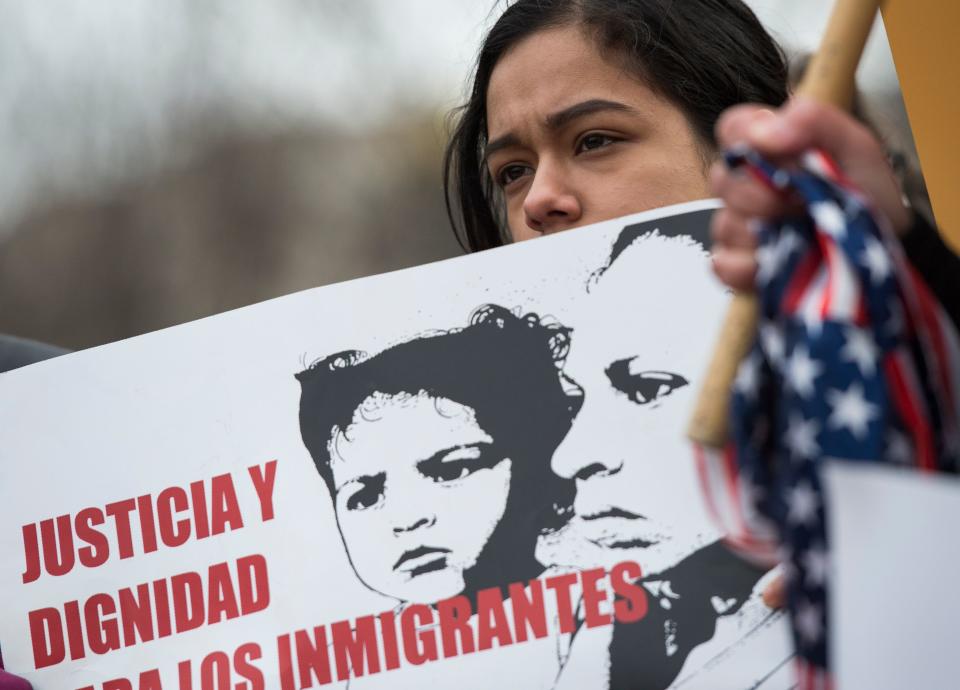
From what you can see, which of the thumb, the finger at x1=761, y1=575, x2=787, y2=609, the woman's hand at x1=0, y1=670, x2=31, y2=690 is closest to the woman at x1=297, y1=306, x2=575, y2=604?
the finger at x1=761, y1=575, x2=787, y2=609

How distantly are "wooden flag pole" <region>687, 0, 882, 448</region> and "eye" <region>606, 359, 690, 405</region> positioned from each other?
45cm

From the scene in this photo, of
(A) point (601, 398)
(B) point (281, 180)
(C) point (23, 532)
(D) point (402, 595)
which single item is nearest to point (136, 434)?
(C) point (23, 532)

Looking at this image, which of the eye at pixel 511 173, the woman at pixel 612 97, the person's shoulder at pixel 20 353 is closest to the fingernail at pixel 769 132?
the woman at pixel 612 97

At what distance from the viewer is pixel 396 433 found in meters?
1.30

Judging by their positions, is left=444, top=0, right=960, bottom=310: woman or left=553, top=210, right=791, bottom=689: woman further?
left=444, top=0, right=960, bottom=310: woman

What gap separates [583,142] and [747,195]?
939 mm

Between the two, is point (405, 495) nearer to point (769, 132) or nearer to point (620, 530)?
point (620, 530)

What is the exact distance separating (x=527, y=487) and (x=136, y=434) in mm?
507

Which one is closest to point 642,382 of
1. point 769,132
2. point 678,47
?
point 769,132

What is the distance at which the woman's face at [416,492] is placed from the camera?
1249mm

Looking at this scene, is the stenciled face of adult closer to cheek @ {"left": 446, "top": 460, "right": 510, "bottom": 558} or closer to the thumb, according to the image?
cheek @ {"left": 446, "top": 460, "right": 510, "bottom": 558}

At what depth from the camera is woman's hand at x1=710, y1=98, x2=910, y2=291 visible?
0.75 meters

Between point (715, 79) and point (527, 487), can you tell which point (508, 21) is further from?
point (527, 487)

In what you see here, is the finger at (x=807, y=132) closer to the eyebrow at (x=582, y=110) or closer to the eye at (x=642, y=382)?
the eye at (x=642, y=382)
